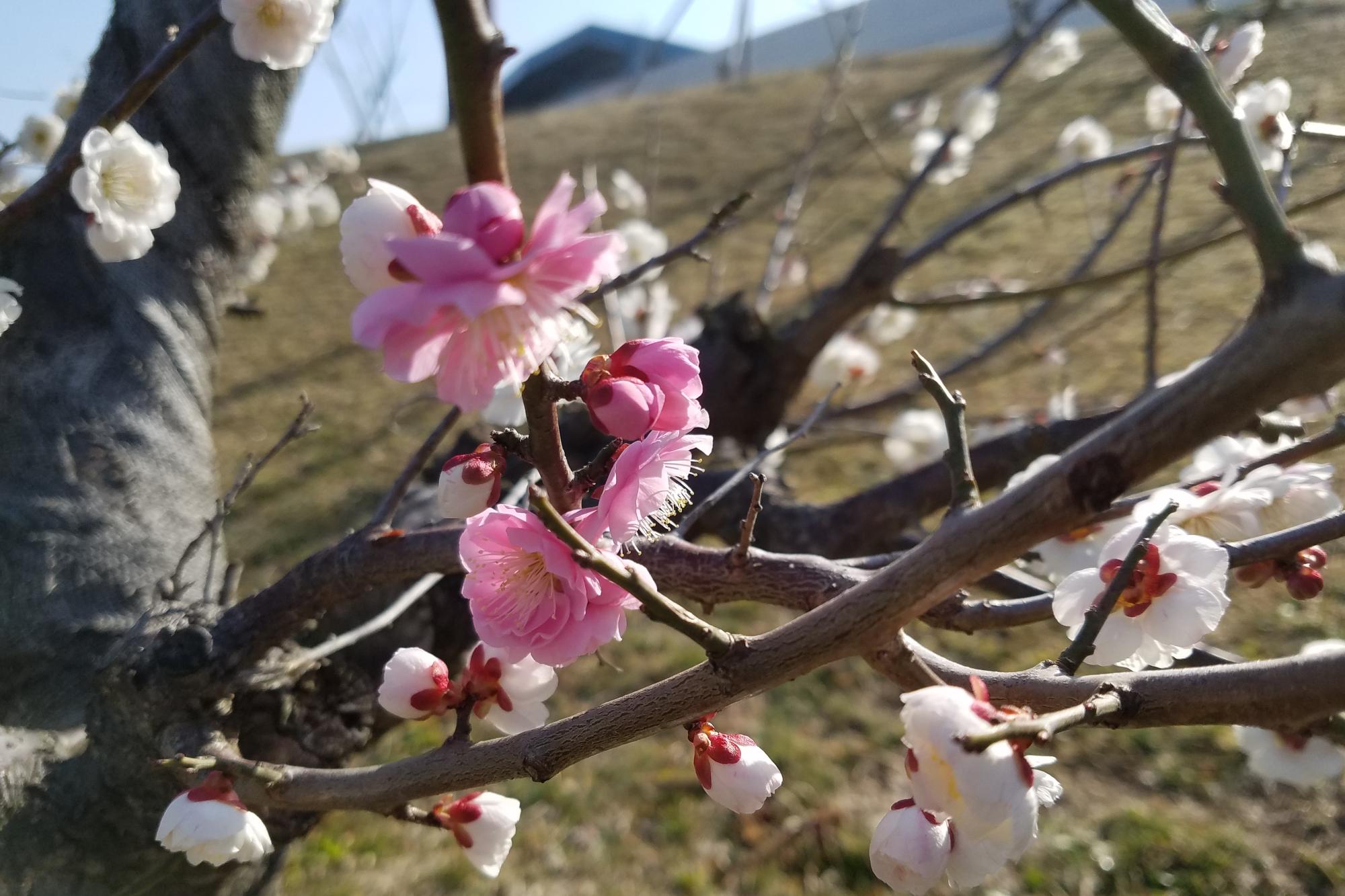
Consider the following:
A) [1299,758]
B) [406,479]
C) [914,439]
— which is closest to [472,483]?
[406,479]

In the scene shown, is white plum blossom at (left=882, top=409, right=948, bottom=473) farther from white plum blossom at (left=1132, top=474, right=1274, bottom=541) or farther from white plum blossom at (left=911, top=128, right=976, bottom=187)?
white plum blossom at (left=1132, top=474, right=1274, bottom=541)

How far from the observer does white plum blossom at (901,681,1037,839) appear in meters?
0.43

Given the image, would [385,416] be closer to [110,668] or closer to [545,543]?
[110,668]

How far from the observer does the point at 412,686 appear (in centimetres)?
70

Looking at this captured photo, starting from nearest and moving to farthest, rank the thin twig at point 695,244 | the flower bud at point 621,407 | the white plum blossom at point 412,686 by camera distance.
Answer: the flower bud at point 621,407 → the white plum blossom at point 412,686 → the thin twig at point 695,244

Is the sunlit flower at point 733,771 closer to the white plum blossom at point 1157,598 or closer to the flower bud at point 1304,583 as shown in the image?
the white plum blossom at point 1157,598

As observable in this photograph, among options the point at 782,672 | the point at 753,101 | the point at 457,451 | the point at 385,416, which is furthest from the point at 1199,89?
the point at 753,101

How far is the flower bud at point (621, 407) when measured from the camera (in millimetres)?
468

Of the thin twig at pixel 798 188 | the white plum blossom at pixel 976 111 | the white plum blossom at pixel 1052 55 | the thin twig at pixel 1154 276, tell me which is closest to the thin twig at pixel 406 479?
the thin twig at pixel 1154 276

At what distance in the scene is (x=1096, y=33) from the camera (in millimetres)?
8266

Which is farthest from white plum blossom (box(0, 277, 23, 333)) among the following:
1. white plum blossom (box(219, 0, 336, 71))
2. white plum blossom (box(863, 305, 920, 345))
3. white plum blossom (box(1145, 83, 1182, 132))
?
white plum blossom (box(863, 305, 920, 345))

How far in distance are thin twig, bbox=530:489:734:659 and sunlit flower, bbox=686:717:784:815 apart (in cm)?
15

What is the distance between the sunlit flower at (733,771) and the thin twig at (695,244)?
426mm

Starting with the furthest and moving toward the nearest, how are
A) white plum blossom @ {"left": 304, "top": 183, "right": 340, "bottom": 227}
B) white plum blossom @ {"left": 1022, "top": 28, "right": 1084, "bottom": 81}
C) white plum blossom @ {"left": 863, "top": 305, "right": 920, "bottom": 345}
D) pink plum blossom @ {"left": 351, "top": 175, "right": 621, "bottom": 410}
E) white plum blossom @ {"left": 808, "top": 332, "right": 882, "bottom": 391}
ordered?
white plum blossom @ {"left": 304, "top": 183, "right": 340, "bottom": 227}, white plum blossom @ {"left": 1022, "top": 28, "right": 1084, "bottom": 81}, white plum blossom @ {"left": 863, "top": 305, "right": 920, "bottom": 345}, white plum blossom @ {"left": 808, "top": 332, "right": 882, "bottom": 391}, pink plum blossom @ {"left": 351, "top": 175, "right": 621, "bottom": 410}
